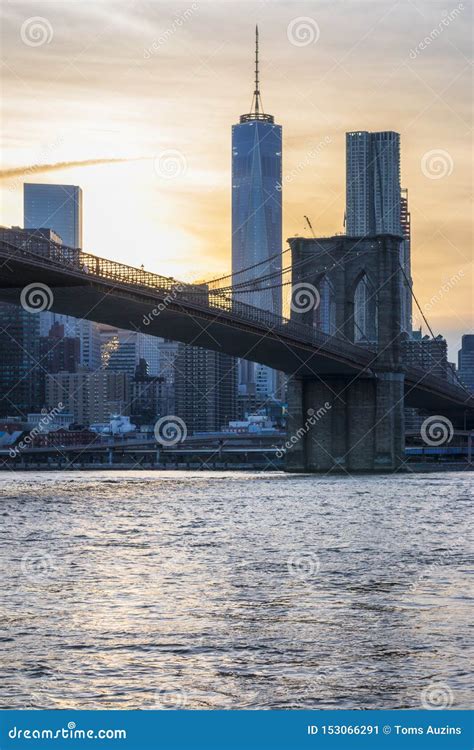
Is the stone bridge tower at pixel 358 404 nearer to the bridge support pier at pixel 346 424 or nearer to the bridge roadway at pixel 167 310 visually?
the bridge support pier at pixel 346 424

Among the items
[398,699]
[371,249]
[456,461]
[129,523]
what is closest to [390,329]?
[371,249]

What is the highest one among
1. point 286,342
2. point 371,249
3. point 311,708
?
point 371,249

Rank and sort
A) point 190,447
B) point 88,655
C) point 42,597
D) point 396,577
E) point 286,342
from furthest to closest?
point 190,447 → point 286,342 → point 396,577 → point 42,597 → point 88,655

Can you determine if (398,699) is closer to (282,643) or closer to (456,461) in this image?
(282,643)

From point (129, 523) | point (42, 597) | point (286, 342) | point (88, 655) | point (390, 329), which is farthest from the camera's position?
point (390, 329)

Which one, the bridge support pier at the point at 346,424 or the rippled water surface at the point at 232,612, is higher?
the bridge support pier at the point at 346,424

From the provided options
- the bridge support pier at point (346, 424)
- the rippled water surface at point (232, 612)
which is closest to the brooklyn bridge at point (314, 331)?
the bridge support pier at point (346, 424)

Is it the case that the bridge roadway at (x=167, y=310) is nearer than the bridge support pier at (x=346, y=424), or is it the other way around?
the bridge roadway at (x=167, y=310)

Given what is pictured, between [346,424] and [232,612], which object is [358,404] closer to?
[346,424]
